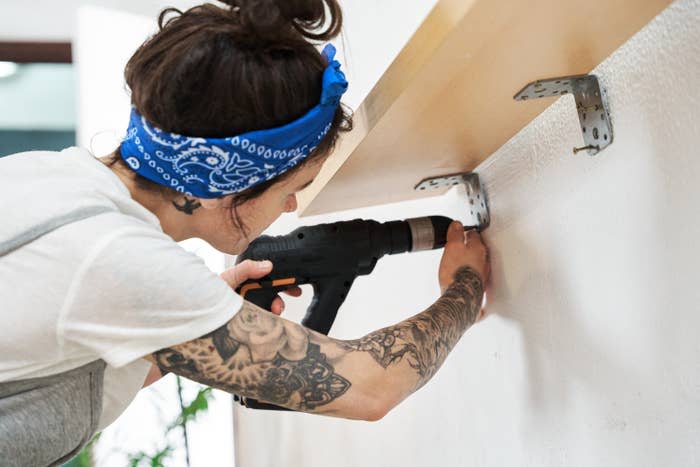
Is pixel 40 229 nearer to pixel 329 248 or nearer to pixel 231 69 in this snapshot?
pixel 231 69

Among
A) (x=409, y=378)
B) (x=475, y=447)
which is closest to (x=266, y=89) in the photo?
(x=409, y=378)

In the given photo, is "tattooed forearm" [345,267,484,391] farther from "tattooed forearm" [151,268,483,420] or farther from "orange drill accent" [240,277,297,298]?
"orange drill accent" [240,277,297,298]

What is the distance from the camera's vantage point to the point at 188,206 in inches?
39.0

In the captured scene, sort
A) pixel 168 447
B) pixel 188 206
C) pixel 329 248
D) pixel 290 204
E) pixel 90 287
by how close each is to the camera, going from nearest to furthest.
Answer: pixel 90 287 → pixel 188 206 → pixel 290 204 → pixel 329 248 → pixel 168 447

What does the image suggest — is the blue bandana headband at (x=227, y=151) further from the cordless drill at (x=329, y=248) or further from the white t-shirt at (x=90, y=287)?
the cordless drill at (x=329, y=248)

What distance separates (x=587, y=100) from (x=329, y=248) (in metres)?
0.47

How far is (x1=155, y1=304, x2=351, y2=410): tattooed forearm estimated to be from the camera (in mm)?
816

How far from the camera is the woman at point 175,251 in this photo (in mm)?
772

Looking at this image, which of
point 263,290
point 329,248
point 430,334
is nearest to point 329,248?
point 329,248

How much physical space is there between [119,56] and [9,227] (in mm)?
2213

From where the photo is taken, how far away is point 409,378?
94cm

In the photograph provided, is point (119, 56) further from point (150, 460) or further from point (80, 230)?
point (80, 230)

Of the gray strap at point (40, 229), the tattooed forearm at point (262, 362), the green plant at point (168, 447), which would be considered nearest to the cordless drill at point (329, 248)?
the tattooed forearm at point (262, 362)

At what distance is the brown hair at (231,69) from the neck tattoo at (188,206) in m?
0.14
